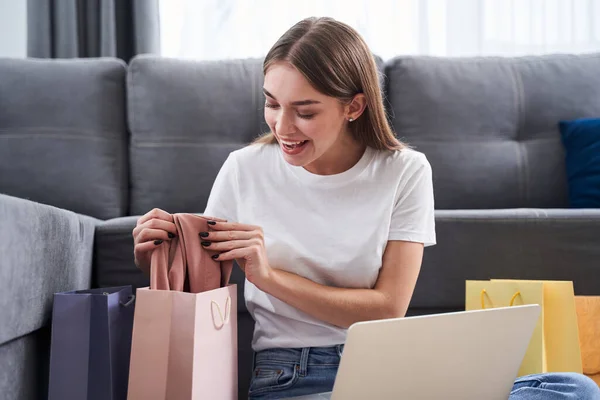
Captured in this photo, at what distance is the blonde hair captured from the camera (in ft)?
3.79

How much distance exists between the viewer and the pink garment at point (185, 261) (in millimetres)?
1014

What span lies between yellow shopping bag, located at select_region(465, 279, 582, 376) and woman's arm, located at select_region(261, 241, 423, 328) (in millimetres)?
221

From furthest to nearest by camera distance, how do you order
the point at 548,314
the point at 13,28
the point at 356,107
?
the point at 13,28 < the point at 548,314 < the point at 356,107

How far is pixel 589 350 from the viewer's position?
149cm

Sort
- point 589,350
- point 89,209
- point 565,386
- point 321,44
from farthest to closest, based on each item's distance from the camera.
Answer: point 89,209 < point 589,350 < point 321,44 < point 565,386

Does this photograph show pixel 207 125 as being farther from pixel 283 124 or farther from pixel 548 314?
pixel 548 314

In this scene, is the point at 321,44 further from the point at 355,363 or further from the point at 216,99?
the point at 216,99

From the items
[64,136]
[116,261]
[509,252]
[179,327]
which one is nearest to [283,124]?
[179,327]

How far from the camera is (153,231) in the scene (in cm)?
102

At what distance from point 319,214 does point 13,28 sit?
1883 mm

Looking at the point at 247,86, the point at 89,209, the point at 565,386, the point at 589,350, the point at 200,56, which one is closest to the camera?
the point at 565,386

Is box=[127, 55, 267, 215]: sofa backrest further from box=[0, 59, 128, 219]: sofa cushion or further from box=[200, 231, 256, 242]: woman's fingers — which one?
box=[200, 231, 256, 242]: woman's fingers

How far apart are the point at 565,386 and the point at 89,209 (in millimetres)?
1408

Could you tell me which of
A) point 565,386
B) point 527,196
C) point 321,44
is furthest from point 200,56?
point 565,386
